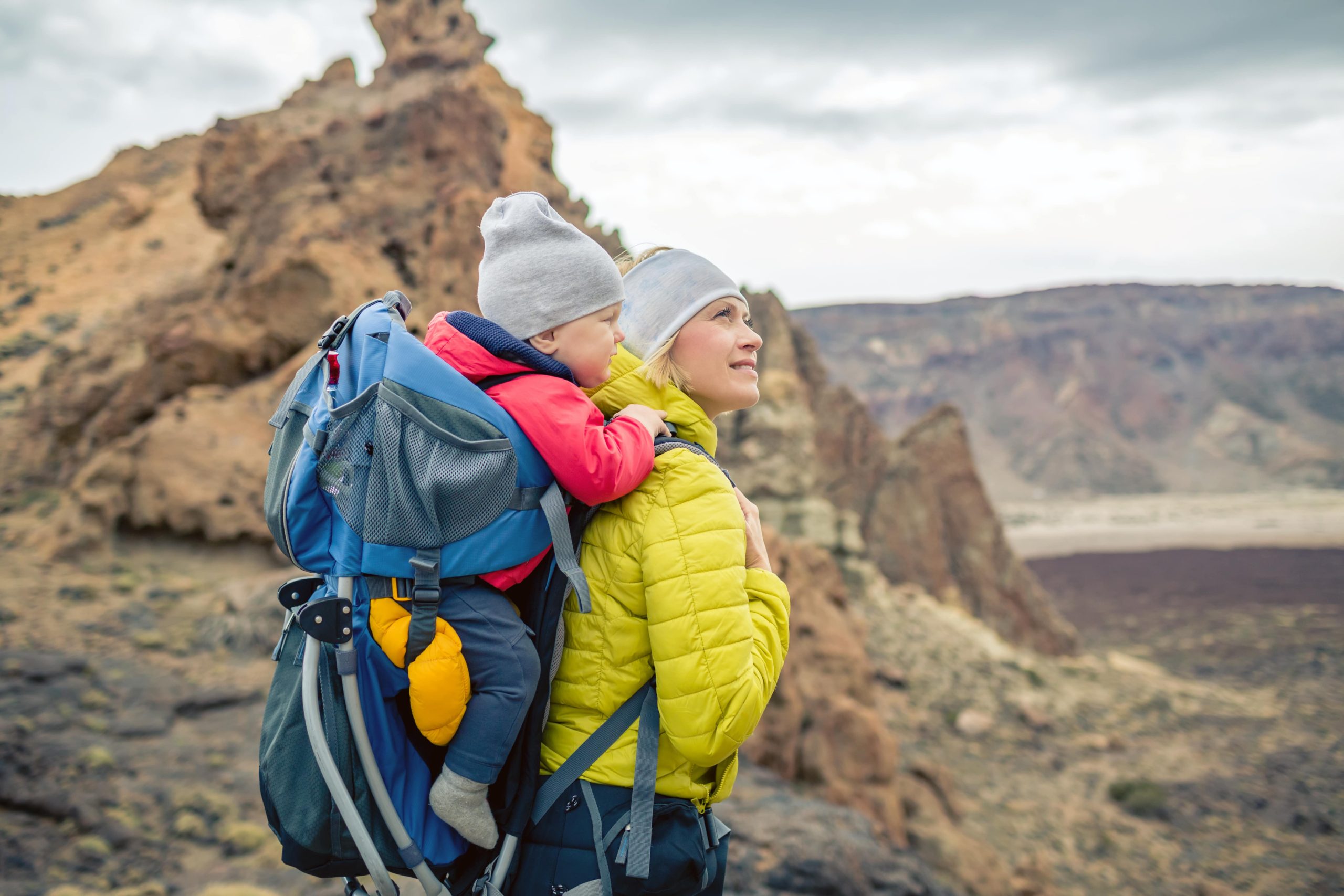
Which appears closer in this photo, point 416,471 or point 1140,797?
point 416,471

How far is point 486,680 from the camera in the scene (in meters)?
1.51

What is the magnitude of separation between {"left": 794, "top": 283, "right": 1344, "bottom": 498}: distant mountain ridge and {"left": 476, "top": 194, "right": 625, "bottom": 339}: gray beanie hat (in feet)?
245

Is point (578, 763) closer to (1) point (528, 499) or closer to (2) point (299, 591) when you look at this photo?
(1) point (528, 499)

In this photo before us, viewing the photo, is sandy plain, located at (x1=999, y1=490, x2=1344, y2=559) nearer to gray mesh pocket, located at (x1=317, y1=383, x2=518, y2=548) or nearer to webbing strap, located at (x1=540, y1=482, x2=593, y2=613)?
webbing strap, located at (x1=540, y1=482, x2=593, y2=613)

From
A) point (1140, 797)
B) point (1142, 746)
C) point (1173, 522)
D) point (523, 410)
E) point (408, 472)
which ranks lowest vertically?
point (1173, 522)

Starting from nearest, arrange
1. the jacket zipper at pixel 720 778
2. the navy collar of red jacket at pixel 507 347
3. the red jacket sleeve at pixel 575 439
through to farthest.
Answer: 1. the red jacket sleeve at pixel 575 439
2. the navy collar of red jacket at pixel 507 347
3. the jacket zipper at pixel 720 778

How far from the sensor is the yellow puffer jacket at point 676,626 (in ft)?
4.97

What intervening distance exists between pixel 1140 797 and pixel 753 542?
12.5m

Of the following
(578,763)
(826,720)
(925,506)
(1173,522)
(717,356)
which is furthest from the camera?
(1173,522)

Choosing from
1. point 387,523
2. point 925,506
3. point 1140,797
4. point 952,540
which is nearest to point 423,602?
point 387,523

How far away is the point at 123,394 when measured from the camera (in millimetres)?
9039

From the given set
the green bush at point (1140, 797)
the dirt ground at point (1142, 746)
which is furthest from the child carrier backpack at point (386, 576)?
the green bush at point (1140, 797)

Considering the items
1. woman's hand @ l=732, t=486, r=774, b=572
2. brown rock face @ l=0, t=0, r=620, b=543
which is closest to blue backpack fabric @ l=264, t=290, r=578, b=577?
woman's hand @ l=732, t=486, r=774, b=572

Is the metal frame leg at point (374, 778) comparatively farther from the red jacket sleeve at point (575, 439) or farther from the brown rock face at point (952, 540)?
the brown rock face at point (952, 540)
